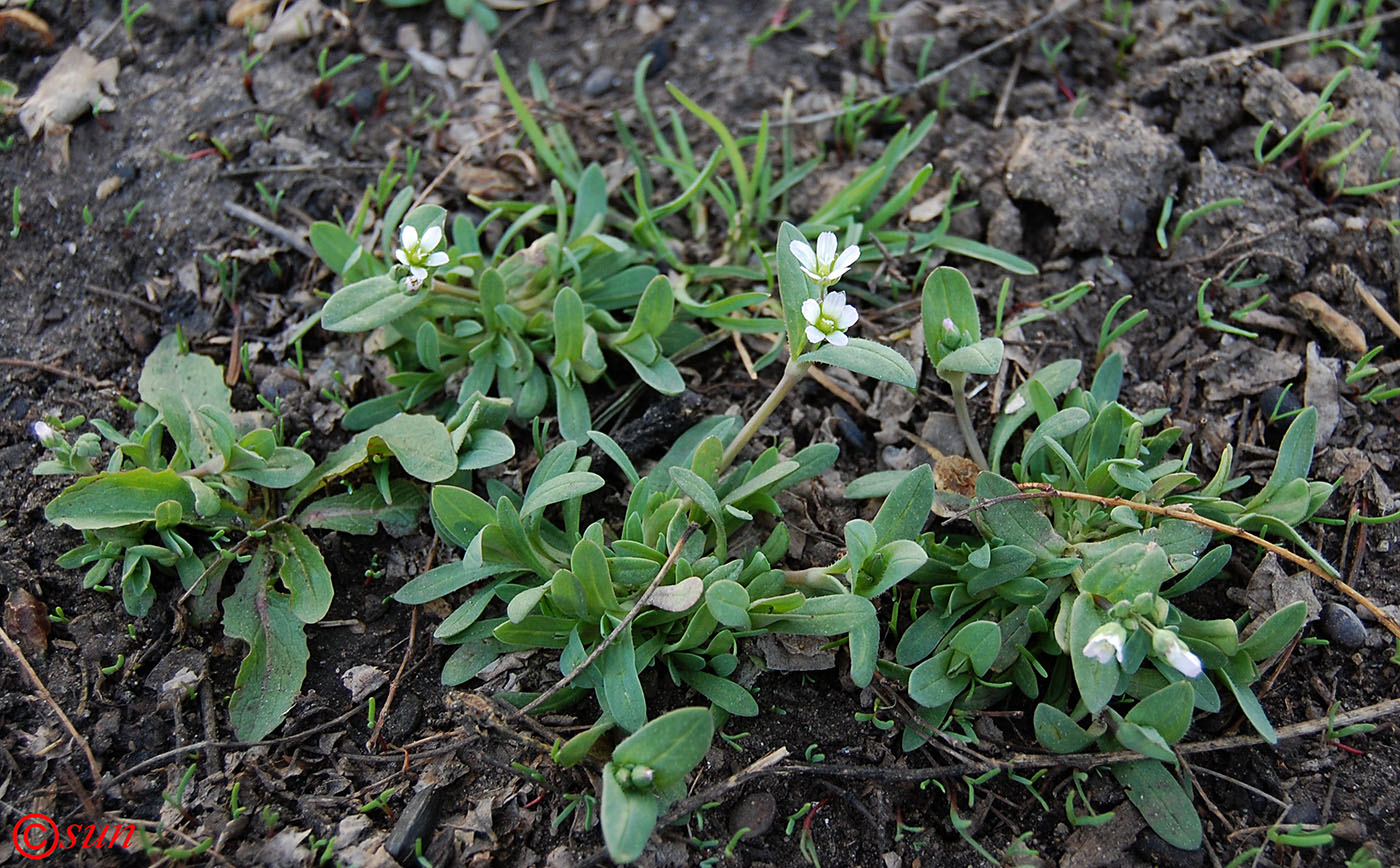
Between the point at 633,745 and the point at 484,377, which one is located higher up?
the point at 484,377

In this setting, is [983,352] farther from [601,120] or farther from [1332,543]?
[601,120]

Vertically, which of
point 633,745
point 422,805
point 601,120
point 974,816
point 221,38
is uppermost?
point 221,38

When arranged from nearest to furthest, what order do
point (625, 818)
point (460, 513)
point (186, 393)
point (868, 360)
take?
point (625, 818)
point (868, 360)
point (460, 513)
point (186, 393)

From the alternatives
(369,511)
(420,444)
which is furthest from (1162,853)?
(369,511)

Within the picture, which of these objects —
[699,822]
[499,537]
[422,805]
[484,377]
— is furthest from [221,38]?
[699,822]

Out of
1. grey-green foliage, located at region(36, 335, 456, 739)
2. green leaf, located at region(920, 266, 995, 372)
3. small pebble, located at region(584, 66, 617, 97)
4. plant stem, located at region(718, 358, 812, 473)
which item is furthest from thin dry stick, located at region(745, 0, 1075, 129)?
grey-green foliage, located at region(36, 335, 456, 739)

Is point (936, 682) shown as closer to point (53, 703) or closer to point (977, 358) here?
point (977, 358)

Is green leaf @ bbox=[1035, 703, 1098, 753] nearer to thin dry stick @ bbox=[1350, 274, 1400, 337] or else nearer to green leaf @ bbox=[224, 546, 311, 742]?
thin dry stick @ bbox=[1350, 274, 1400, 337]
